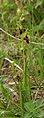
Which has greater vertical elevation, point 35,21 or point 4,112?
point 35,21

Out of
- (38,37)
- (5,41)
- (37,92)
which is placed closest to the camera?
(37,92)

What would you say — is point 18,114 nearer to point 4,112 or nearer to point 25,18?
point 4,112

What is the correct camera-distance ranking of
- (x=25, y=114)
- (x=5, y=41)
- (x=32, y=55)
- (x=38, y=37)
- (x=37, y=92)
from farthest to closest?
(x=5, y=41)
(x=38, y=37)
(x=32, y=55)
(x=37, y=92)
(x=25, y=114)

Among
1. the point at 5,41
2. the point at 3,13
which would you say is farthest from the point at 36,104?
the point at 3,13

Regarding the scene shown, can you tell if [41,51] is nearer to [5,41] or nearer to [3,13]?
[5,41]

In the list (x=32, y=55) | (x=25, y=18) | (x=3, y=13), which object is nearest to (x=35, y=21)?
(x=25, y=18)

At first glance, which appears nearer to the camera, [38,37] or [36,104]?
[36,104]
